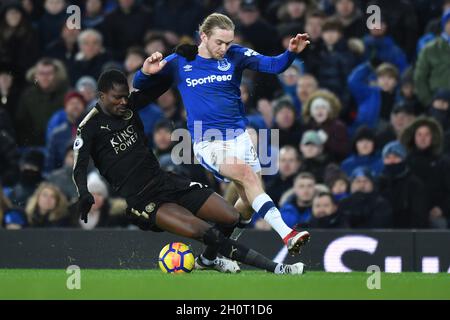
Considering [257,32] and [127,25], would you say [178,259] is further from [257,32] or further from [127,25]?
[127,25]

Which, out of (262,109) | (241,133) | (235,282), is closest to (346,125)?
(262,109)

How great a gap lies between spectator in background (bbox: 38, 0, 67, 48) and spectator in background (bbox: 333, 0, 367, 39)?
402 centimetres

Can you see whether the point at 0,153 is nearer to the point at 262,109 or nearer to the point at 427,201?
the point at 262,109

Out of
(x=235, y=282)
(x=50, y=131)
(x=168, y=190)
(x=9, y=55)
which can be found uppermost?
(x=9, y=55)

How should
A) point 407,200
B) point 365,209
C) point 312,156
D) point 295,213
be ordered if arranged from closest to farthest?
point 365,209 → point 295,213 → point 407,200 → point 312,156

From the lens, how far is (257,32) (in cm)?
1603

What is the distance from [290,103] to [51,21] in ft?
14.3

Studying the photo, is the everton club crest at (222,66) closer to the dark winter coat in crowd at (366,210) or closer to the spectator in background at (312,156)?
the dark winter coat in crowd at (366,210)

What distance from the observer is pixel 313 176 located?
13609 millimetres

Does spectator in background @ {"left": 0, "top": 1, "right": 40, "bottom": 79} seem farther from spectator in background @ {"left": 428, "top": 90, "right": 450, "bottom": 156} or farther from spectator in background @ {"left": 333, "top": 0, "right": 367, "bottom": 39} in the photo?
spectator in background @ {"left": 428, "top": 90, "right": 450, "bottom": 156}

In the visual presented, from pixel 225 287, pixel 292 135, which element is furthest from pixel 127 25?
pixel 225 287

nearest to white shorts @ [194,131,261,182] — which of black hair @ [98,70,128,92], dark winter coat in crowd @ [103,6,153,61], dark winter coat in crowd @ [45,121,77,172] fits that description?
black hair @ [98,70,128,92]

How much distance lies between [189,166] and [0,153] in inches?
98.1

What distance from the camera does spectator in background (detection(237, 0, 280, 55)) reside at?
628 inches
